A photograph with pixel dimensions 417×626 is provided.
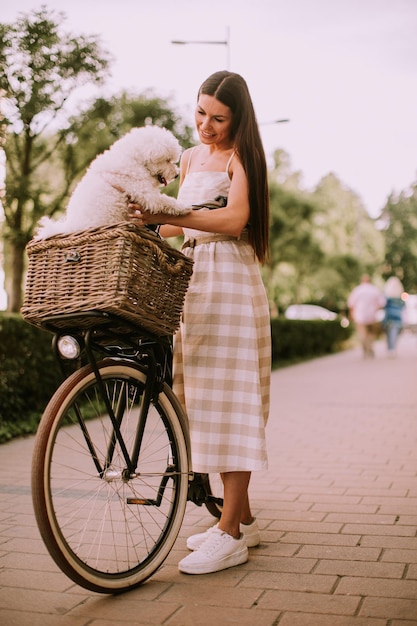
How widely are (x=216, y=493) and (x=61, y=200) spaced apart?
6.28 metres

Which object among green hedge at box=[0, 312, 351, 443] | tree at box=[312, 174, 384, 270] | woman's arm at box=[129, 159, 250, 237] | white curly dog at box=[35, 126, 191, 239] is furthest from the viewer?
tree at box=[312, 174, 384, 270]

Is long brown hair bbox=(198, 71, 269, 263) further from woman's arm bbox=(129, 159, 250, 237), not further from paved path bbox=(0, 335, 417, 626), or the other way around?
paved path bbox=(0, 335, 417, 626)

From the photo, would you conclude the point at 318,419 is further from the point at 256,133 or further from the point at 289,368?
the point at 289,368

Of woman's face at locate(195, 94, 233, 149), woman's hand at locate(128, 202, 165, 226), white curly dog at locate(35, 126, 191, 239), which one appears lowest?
woman's hand at locate(128, 202, 165, 226)

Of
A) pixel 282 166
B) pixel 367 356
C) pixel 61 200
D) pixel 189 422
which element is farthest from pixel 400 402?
pixel 282 166

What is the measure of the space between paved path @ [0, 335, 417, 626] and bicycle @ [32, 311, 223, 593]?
145 millimetres

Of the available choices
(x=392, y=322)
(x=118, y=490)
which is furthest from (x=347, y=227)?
(x=118, y=490)

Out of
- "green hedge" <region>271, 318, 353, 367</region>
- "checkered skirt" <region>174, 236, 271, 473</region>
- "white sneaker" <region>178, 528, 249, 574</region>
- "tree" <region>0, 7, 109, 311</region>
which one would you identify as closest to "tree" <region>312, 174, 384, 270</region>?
"green hedge" <region>271, 318, 353, 367</region>

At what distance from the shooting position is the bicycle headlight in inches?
120

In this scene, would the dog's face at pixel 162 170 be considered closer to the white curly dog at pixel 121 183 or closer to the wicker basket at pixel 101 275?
the white curly dog at pixel 121 183

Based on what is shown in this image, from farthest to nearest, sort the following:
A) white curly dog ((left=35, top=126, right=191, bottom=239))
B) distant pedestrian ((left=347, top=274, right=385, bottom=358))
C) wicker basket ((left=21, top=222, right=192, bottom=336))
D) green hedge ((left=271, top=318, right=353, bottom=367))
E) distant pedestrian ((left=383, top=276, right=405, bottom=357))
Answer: distant pedestrian ((left=383, top=276, right=405, bottom=357)) → distant pedestrian ((left=347, top=274, right=385, bottom=358)) → green hedge ((left=271, top=318, right=353, bottom=367)) → white curly dog ((left=35, top=126, right=191, bottom=239)) → wicker basket ((left=21, top=222, right=192, bottom=336))

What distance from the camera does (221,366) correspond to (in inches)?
140

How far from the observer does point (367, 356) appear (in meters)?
19.0

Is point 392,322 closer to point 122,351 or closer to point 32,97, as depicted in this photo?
point 32,97
